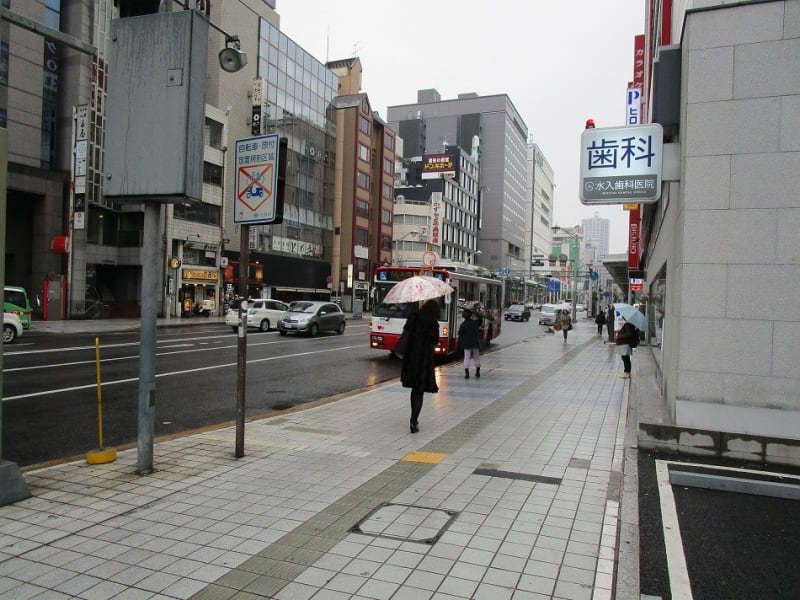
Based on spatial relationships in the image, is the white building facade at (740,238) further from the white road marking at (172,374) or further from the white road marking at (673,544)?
the white road marking at (172,374)

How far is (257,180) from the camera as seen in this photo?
6445 millimetres

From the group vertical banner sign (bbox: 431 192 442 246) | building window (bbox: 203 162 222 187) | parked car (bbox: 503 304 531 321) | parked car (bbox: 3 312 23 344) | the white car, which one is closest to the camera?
parked car (bbox: 3 312 23 344)

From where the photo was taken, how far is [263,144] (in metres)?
6.42

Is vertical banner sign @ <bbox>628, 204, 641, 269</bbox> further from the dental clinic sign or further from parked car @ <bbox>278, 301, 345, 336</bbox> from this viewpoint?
the dental clinic sign

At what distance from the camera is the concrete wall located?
21.2 ft

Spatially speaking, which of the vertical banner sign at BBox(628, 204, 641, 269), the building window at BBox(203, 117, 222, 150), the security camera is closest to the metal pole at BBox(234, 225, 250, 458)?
the security camera

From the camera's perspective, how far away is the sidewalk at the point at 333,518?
3648mm

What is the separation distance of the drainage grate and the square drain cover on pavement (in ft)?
3.95

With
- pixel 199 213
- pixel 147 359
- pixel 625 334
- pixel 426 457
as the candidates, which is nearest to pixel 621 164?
pixel 426 457

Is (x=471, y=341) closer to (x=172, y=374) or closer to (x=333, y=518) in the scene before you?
(x=172, y=374)

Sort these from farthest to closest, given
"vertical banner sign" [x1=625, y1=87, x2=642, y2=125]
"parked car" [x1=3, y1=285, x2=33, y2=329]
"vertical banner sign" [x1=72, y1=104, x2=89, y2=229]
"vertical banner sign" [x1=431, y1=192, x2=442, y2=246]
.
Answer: "vertical banner sign" [x1=431, y1=192, x2=442, y2=246]
"vertical banner sign" [x1=72, y1=104, x2=89, y2=229]
"vertical banner sign" [x1=625, y1=87, x2=642, y2=125]
"parked car" [x1=3, y1=285, x2=33, y2=329]

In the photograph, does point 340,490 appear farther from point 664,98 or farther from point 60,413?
point 664,98


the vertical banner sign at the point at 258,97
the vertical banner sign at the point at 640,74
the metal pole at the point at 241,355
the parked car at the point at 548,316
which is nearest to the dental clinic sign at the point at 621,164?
the metal pole at the point at 241,355

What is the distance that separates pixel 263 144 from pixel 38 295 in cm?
3047
